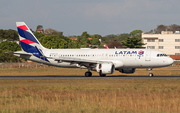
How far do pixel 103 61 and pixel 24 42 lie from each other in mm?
14608

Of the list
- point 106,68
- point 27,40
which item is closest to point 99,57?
point 106,68

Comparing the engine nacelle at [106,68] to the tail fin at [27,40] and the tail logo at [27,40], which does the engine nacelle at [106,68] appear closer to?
the tail fin at [27,40]

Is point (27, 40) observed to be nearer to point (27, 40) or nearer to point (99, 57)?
point (27, 40)

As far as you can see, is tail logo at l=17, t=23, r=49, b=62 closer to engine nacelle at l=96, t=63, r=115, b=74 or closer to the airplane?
the airplane

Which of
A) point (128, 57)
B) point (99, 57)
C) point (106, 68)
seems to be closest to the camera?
point (106, 68)

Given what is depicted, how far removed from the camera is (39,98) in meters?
21.9

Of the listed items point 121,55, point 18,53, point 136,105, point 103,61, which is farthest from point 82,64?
point 136,105

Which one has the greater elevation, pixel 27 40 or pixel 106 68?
pixel 27 40

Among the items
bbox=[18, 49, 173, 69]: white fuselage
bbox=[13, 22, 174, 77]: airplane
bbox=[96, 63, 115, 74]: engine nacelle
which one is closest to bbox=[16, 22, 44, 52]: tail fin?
bbox=[13, 22, 174, 77]: airplane

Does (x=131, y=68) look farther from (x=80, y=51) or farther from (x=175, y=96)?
Answer: (x=175, y=96)

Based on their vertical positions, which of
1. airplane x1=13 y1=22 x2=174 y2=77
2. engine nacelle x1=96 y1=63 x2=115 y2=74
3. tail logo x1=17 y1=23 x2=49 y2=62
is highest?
tail logo x1=17 y1=23 x2=49 y2=62

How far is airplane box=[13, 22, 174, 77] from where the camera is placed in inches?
1751

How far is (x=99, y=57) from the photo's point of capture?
46.9m

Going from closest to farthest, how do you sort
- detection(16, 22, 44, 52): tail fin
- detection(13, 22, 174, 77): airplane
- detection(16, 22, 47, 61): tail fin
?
detection(13, 22, 174, 77): airplane → detection(16, 22, 47, 61): tail fin → detection(16, 22, 44, 52): tail fin
